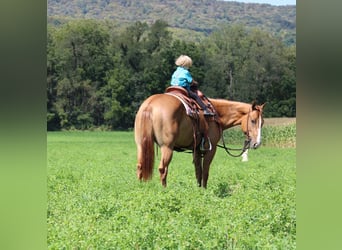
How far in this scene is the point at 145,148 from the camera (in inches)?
319

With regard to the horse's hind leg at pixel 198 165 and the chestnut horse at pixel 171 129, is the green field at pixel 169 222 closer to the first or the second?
the chestnut horse at pixel 171 129

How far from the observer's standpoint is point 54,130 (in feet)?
133

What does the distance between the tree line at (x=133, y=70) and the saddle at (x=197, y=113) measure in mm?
23870

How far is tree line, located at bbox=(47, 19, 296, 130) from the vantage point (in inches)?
→ 1574

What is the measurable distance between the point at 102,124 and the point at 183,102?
32255 millimetres

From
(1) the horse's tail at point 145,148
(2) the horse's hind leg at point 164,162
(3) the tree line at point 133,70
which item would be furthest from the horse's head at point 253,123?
(3) the tree line at point 133,70

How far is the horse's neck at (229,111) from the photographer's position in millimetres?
9656

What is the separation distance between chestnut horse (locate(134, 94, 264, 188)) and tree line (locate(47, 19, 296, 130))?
23.4m

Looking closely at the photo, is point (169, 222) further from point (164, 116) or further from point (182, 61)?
point (182, 61)

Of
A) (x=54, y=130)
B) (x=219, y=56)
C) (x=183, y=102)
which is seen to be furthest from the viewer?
(x=219, y=56)

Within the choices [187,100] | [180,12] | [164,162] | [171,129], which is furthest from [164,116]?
[180,12]
